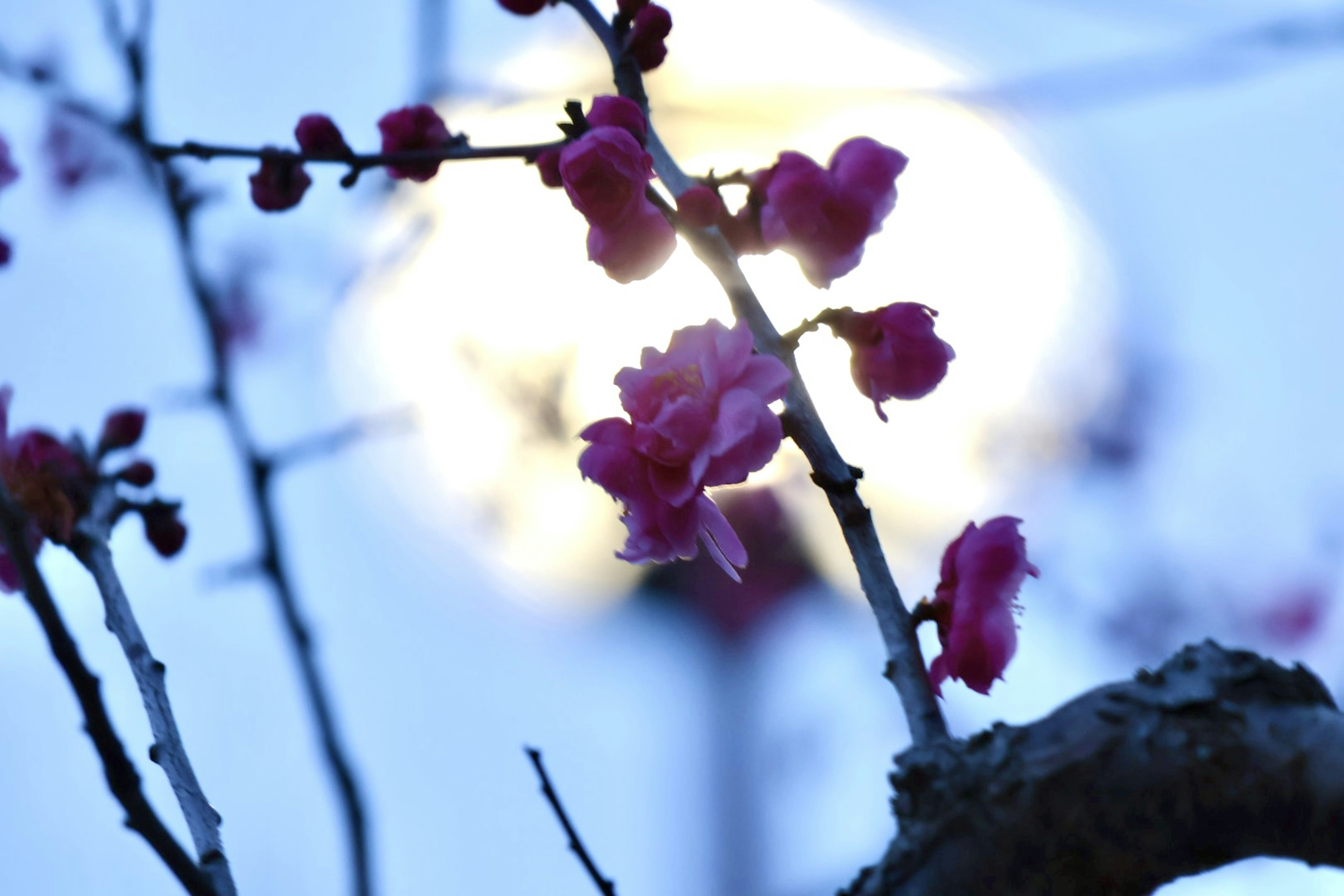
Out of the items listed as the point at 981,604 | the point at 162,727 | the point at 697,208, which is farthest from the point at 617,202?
the point at 162,727

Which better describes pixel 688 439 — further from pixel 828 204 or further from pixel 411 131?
pixel 411 131

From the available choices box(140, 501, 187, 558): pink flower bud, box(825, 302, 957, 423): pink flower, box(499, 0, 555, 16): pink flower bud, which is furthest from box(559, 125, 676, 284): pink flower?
box(140, 501, 187, 558): pink flower bud

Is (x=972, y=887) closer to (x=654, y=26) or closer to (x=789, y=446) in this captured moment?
(x=654, y=26)

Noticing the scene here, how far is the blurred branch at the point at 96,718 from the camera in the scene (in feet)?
2.35

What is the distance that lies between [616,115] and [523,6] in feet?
1.75

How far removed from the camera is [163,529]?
158 centimetres

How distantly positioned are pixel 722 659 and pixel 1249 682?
661cm

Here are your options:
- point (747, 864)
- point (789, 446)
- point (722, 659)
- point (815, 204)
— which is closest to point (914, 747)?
point (815, 204)

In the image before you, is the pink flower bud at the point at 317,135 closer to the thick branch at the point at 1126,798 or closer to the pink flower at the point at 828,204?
the pink flower at the point at 828,204

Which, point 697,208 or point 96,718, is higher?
point 697,208

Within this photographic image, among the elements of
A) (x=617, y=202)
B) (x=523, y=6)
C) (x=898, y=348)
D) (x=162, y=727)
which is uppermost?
(x=523, y=6)

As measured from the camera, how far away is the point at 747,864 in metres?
5.93

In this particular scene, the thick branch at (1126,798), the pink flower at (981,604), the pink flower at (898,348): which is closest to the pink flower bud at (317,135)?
the pink flower at (898,348)

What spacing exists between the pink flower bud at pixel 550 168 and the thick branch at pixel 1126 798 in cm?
82
